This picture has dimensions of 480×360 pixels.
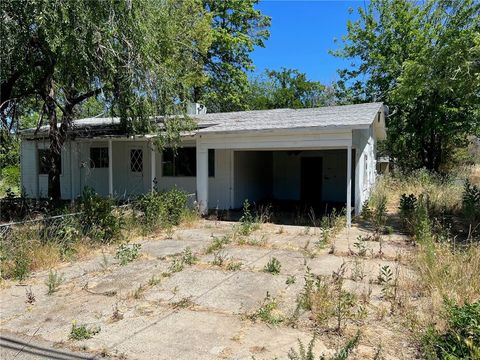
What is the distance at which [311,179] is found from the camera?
17.1 m


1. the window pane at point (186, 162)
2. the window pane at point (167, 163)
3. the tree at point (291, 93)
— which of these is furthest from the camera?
the tree at point (291, 93)

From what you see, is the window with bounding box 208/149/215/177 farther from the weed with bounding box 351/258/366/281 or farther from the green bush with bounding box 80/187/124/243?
the weed with bounding box 351/258/366/281

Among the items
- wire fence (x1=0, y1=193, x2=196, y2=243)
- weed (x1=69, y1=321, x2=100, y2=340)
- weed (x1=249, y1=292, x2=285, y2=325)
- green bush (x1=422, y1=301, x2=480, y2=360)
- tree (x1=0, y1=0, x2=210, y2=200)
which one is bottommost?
weed (x1=69, y1=321, x2=100, y2=340)

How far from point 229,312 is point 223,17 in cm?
2653

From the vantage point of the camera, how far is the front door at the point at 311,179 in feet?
55.5

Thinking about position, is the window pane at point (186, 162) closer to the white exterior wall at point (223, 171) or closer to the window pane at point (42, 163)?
the white exterior wall at point (223, 171)

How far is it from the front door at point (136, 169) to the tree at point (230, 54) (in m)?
11.5

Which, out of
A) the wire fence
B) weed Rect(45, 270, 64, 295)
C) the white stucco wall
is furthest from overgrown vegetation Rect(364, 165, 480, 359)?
the white stucco wall

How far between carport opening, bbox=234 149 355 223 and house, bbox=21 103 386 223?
0.14ft

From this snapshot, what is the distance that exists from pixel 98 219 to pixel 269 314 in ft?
16.8

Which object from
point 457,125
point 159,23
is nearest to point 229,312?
point 159,23

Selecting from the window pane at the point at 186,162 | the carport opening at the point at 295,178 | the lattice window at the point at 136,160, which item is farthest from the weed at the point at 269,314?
the lattice window at the point at 136,160

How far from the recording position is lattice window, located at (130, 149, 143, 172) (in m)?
15.6

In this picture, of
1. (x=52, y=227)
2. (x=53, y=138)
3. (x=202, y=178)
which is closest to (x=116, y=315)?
(x=52, y=227)
